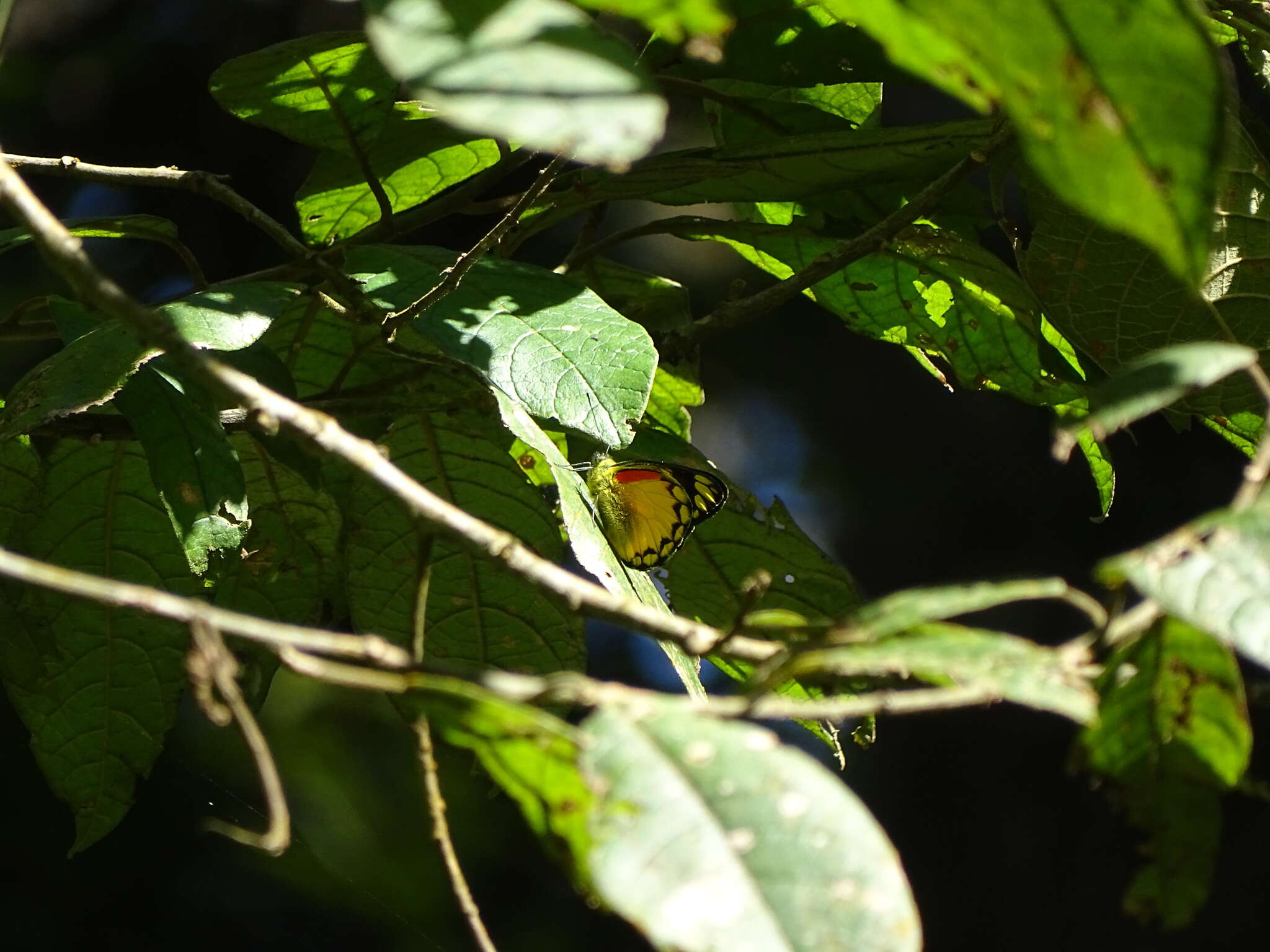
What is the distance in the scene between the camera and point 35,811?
7.41 feet

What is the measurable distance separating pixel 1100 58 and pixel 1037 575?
3036 millimetres

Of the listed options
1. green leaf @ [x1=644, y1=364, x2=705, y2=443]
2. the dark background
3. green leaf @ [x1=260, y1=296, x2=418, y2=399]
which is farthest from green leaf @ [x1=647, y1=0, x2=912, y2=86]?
the dark background

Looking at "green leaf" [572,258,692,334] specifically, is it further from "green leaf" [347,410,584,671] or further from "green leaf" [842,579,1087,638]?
"green leaf" [842,579,1087,638]

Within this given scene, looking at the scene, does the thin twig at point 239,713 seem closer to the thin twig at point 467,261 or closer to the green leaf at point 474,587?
the thin twig at point 467,261

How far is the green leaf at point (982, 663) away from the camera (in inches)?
16.0

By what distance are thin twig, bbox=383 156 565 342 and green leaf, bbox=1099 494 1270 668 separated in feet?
1.56

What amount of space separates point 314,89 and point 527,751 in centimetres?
78

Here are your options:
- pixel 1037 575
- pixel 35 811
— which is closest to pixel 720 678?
pixel 1037 575

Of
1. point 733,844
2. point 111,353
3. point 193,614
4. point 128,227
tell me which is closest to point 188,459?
point 111,353

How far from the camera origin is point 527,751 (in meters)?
0.44

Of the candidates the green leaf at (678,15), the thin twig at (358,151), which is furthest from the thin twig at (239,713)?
the thin twig at (358,151)

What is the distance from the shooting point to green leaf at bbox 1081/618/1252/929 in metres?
0.48

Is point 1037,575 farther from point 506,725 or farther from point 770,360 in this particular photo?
point 506,725

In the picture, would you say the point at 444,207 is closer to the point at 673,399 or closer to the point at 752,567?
the point at 673,399
